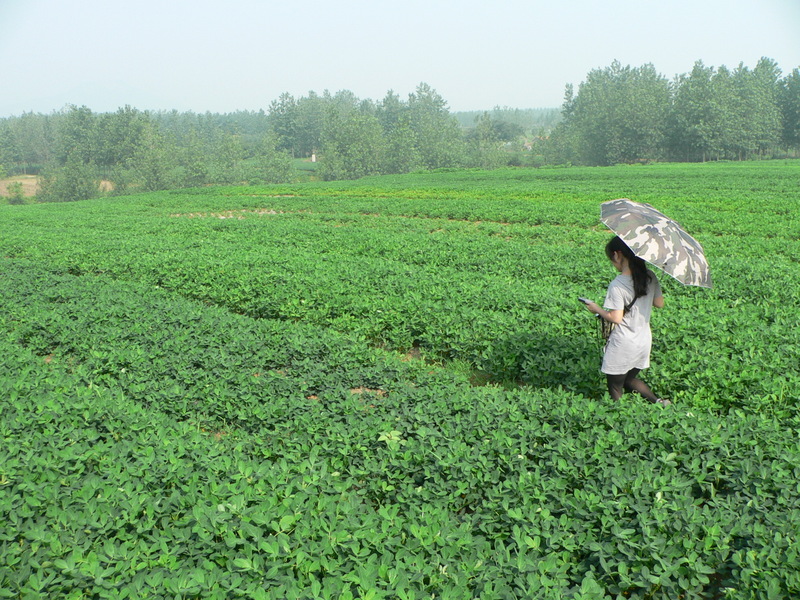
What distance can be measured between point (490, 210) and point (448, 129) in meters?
71.7

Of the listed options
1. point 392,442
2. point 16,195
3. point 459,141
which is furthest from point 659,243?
point 459,141

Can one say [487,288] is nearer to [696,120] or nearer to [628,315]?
[628,315]

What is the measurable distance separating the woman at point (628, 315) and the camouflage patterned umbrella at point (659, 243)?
247 millimetres

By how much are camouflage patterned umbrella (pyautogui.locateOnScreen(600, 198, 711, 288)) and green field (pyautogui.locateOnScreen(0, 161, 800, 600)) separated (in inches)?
48.9

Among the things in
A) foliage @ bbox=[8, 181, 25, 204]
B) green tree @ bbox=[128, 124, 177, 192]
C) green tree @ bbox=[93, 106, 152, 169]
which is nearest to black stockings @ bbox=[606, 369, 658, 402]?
green tree @ bbox=[128, 124, 177, 192]

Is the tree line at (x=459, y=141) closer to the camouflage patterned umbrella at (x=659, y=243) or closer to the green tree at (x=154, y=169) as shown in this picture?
the green tree at (x=154, y=169)

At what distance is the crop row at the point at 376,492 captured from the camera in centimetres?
316

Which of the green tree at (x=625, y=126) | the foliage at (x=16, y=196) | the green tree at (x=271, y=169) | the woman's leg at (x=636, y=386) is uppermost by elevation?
the green tree at (x=625, y=126)

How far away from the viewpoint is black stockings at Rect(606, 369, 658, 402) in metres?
5.71

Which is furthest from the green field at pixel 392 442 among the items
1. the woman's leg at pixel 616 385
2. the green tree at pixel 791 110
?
the green tree at pixel 791 110

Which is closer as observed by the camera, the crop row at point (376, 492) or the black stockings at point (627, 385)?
the crop row at point (376, 492)

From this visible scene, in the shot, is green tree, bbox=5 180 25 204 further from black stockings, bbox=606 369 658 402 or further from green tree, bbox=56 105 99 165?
black stockings, bbox=606 369 658 402

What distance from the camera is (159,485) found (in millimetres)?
4059

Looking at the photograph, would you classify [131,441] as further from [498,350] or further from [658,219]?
[658,219]
